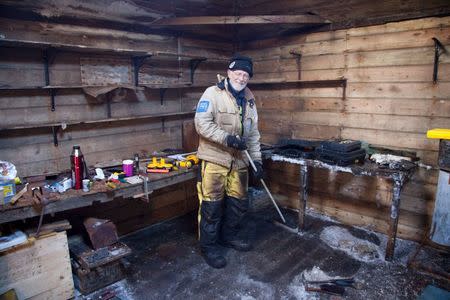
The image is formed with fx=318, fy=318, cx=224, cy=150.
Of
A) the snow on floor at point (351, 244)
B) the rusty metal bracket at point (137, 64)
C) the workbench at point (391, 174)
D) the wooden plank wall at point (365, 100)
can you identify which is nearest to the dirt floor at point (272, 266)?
the snow on floor at point (351, 244)

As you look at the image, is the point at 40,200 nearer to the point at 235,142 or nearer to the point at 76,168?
the point at 76,168

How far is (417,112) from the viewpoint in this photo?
286cm

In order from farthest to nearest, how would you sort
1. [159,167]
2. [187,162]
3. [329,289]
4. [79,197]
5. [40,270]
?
[187,162]
[159,167]
[329,289]
[79,197]
[40,270]

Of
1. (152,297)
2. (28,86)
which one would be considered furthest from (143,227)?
(28,86)

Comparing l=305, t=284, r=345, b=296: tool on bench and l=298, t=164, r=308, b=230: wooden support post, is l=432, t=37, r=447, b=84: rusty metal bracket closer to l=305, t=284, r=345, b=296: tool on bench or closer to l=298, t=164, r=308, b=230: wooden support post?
l=298, t=164, r=308, b=230: wooden support post

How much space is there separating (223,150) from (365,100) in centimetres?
157

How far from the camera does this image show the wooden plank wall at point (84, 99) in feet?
8.06

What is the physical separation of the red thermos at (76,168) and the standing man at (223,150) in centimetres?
92

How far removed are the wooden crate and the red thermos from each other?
1.18 ft

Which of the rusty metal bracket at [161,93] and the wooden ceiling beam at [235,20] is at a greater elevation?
the wooden ceiling beam at [235,20]

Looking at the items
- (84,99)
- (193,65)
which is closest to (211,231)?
(84,99)

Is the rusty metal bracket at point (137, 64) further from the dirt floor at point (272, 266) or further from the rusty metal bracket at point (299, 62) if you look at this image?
the rusty metal bracket at point (299, 62)

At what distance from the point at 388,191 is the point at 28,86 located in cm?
331

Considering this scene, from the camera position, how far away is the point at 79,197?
2219mm
